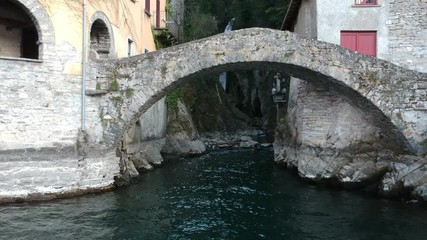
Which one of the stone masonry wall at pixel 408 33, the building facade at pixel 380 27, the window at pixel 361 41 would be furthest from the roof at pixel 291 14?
the stone masonry wall at pixel 408 33

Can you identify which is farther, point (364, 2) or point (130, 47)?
point (130, 47)

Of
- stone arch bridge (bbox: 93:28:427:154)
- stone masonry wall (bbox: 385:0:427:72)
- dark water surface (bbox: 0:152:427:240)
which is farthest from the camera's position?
stone masonry wall (bbox: 385:0:427:72)

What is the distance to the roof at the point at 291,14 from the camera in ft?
54.9

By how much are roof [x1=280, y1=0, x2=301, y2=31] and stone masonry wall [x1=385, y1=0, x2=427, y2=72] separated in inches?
149

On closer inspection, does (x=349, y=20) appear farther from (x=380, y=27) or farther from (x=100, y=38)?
(x=100, y=38)

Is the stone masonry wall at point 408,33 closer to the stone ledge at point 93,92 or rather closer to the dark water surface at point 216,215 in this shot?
the dark water surface at point 216,215

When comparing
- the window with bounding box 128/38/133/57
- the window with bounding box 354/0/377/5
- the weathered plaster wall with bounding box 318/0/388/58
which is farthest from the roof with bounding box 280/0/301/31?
the window with bounding box 128/38/133/57

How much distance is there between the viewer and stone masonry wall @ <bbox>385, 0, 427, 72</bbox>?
13.8 metres

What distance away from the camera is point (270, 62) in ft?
38.7

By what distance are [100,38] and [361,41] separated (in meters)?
8.32

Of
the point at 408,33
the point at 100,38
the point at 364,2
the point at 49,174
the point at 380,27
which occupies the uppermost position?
the point at 364,2

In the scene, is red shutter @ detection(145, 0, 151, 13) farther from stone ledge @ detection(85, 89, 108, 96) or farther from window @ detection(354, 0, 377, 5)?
window @ detection(354, 0, 377, 5)

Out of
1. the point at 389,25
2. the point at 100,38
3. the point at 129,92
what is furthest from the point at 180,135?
the point at 389,25

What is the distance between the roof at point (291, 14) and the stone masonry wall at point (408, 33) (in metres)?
3.78
